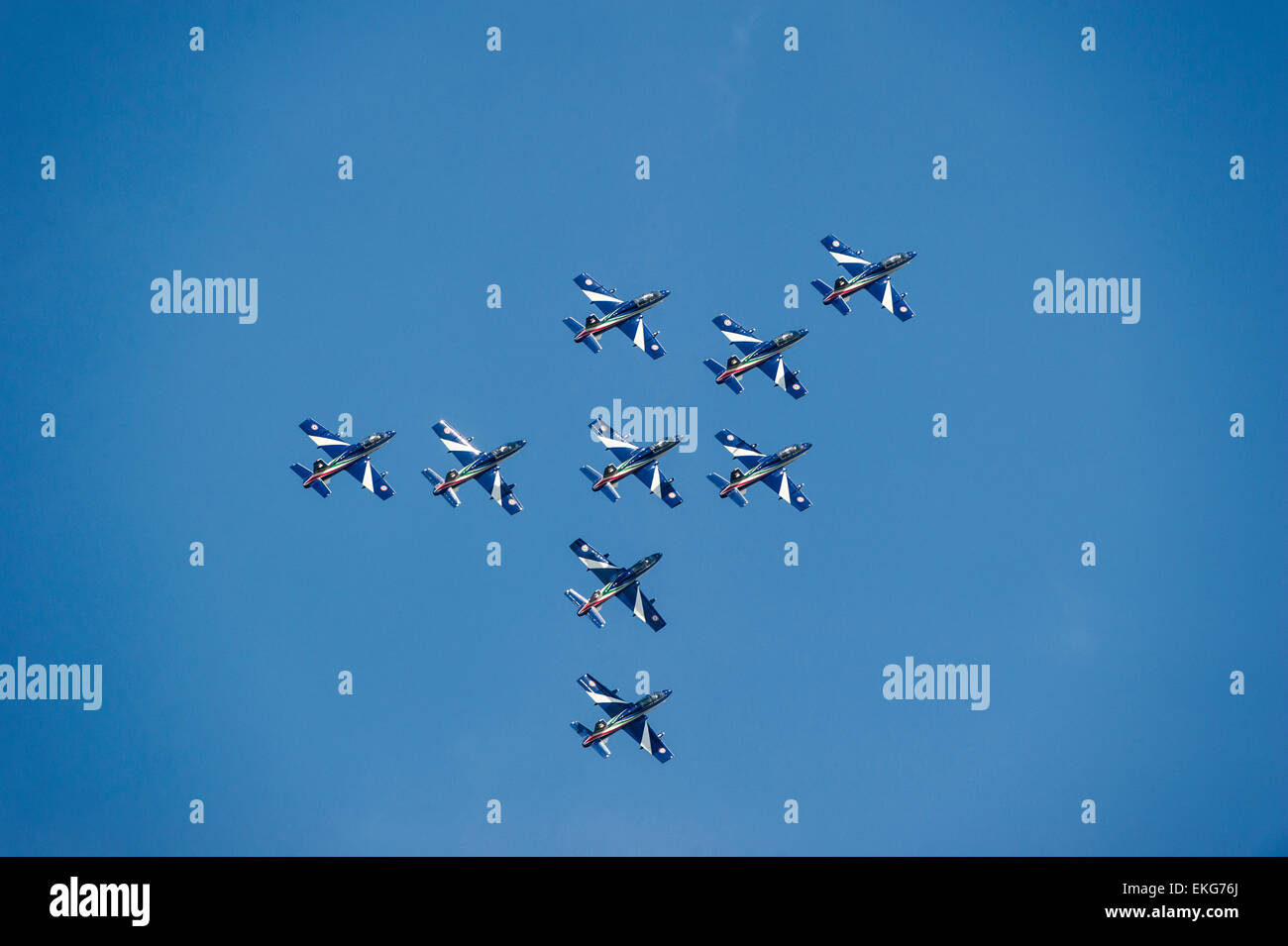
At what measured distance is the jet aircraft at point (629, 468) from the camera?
4003 inches

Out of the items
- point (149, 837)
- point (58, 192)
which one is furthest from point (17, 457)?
point (149, 837)

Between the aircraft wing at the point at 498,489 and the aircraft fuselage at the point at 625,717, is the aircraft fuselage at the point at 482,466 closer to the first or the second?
the aircraft wing at the point at 498,489

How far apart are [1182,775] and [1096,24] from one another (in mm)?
41960

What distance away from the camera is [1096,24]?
116 metres

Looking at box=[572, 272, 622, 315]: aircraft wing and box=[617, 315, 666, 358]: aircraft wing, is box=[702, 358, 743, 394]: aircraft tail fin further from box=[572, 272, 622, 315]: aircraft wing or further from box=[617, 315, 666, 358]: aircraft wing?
box=[572, 272, 622, 315]: aircraft wing

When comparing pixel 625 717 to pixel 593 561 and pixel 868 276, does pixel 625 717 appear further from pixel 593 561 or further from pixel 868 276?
pixel 868 276

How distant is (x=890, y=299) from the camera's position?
106625 millimetres

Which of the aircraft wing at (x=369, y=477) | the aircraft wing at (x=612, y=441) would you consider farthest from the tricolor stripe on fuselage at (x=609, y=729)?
the aircraft wing at (x=369, y=477)

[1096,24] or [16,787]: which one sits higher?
[1096,24]

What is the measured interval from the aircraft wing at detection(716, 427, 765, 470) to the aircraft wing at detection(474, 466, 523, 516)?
1081cm

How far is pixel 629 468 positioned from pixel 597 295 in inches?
376

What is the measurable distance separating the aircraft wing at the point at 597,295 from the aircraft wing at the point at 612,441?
606 cm
